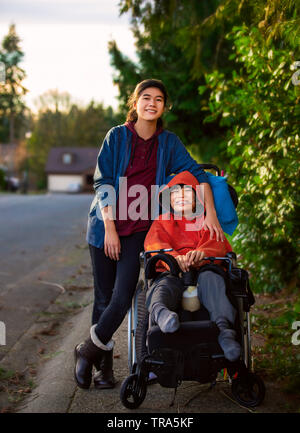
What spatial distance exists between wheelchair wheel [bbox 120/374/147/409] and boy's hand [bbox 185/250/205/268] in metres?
0.73

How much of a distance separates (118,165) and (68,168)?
223 ft

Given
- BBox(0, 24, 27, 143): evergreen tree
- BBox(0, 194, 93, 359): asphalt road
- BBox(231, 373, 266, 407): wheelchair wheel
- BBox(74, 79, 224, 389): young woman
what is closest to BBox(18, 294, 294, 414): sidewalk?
BBox(231, 373, 266, 407): wheelchair wheel

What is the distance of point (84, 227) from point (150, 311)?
1308 centimetres

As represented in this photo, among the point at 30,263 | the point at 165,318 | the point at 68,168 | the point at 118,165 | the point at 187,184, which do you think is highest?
the point at 118,165

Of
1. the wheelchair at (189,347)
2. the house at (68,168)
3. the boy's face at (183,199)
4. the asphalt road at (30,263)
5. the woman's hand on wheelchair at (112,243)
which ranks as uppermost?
the boy's face at (183,199)

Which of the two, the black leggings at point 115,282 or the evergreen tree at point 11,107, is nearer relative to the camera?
the black leggings at point 115,282

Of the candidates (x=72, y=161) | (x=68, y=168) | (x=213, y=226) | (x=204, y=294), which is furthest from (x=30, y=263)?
(x=72, y=161)

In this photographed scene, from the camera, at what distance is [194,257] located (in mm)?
3619

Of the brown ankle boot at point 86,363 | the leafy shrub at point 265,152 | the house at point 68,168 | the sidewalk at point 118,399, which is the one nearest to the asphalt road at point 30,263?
the sidewalk at point 118,399

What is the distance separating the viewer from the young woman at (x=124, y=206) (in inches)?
151

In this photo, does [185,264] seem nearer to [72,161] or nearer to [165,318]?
[165,318]

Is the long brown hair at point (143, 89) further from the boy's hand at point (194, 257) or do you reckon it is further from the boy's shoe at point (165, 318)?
the boy's shoe at point (165, 318)

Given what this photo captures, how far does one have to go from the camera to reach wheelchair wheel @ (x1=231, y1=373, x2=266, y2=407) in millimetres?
3441

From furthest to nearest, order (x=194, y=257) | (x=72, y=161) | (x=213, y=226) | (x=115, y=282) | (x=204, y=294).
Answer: (x=72, y=161)
(x=115, y=282)
(x=213, y=226)
(x=194, y=257)
(x=204, y=294)
